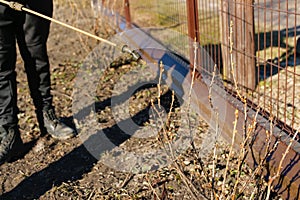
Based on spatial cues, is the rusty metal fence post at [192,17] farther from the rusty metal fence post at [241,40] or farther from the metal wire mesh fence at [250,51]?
the rusty metal fence post at [241,40]

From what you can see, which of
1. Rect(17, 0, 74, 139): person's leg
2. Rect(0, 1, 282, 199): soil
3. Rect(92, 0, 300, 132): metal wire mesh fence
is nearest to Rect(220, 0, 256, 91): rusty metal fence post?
Rect(92, 0, 300, 132): metal wire mesh fence

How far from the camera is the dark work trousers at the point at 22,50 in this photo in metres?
3.07

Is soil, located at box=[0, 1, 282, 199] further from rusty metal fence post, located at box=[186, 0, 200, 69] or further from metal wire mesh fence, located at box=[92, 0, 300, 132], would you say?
rusty metal fence post, located at box=[186, 0, 200, 69]

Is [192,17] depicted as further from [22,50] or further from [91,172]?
[91,172]

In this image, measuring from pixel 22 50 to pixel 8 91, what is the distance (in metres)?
0.35

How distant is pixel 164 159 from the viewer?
10.4 ft

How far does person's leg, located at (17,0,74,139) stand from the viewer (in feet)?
10.6

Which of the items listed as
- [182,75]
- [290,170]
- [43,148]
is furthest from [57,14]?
[290,170]

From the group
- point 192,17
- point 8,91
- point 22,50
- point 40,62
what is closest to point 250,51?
point 192,17

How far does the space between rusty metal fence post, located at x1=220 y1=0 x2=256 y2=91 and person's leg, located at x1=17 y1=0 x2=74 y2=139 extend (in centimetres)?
146

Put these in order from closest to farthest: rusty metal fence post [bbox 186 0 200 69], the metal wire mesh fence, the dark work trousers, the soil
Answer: the soil, the dark work trousers, the metal wire mesh fence, rusty metal fence post [bbox 186 0 200 69]

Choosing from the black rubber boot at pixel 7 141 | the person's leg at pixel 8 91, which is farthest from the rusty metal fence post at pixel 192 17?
the black rubber boot at pixel 7 141

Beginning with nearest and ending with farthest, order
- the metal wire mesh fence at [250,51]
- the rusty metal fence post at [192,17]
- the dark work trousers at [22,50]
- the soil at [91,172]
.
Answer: the soil at [91,172] → the dark work trousers at [22,50] → the metal wire mesh fence at [250,51] → the rusty metal fence post at [192,17]

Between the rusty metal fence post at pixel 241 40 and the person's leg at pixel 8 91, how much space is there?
67.5 inches
